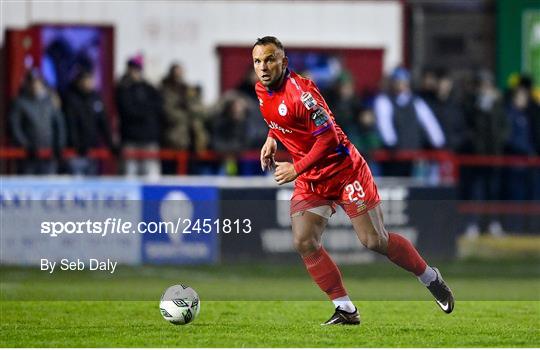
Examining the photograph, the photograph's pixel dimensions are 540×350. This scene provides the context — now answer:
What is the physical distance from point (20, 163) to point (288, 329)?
906cm

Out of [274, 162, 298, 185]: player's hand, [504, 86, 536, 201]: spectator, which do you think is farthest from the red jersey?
[504, 86, 536, 201]: spectator

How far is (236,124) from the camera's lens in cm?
2111

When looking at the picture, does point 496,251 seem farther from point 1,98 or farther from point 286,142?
point 286,142

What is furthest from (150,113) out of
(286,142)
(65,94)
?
(286,142)

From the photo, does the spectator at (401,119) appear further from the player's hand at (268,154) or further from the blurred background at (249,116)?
the player's hand at (268,154)

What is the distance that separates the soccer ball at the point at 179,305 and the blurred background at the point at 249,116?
657cm

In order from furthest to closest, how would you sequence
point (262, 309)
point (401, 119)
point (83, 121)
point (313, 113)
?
point (401, 119) < point (83, 121) < point (262, 309) < point (313, 113)

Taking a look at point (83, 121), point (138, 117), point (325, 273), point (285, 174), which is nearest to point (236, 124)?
point (138, 117)

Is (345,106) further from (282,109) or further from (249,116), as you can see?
(282,109)

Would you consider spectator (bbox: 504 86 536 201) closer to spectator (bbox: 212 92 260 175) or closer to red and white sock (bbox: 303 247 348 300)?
spectator (bbox: 212 92 260 175)

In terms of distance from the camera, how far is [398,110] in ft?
71.4

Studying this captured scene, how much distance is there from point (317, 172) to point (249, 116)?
9.91 m

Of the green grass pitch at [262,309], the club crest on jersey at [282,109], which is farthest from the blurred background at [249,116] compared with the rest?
the club crest on jersey at [282,109]

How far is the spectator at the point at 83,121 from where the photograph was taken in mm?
20172
